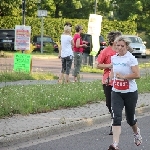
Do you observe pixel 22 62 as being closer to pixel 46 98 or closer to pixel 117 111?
pixel 46 98

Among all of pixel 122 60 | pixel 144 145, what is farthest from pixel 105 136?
pixel 122 60

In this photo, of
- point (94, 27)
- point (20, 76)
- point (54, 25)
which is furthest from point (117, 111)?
point (54, 25)

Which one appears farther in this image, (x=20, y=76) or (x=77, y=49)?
(x=20, y=76)

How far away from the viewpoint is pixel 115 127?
8047 millimetres

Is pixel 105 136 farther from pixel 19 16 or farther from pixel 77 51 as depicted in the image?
pixel 19 16

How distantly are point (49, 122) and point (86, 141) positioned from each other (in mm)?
1288

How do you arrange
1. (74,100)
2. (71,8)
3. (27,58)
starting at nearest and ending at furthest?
(74,100) → (27,58) → (71,8)

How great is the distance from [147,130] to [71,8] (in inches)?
1870

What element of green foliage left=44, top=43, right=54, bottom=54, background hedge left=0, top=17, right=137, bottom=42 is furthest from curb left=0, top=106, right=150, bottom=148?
background hedge left=0, top=17, right=137, bottom=42

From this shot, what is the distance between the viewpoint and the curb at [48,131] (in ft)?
27.8

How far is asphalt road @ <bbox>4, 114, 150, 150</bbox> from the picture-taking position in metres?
8.35

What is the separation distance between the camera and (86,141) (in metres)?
8.91

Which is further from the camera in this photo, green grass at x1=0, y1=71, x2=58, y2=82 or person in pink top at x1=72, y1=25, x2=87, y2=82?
green grass at x1=0, y1=71, x2=58, y2=82

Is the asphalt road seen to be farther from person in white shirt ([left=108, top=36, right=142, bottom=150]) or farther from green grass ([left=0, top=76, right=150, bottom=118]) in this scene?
green grass ([left=0, top=76, right=150, bottom=118])
